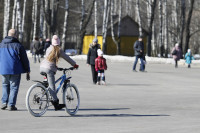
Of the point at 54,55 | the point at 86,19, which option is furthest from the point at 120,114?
the point at 86,19

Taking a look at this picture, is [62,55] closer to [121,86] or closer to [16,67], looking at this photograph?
[16,67]

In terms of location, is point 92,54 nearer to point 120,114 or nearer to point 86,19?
point 120,114

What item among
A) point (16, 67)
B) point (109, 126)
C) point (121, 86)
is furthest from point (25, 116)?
point (121, 86)

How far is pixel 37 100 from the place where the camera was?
11922mm

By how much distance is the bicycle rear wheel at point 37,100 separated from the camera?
464 inches

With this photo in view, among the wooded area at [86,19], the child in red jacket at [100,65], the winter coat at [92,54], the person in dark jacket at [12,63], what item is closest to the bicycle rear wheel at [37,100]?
the person in dark jacket at [12,63]

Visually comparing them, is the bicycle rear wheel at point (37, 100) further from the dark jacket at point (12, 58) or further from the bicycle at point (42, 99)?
the dark jacket at point (12, 58)

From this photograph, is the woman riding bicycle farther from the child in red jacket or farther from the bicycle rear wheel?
the child in red jacket

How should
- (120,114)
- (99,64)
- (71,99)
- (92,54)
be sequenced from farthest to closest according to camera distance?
(92,54), (99,64), (120,114), (71,99)

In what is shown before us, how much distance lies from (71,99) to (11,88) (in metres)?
1.26

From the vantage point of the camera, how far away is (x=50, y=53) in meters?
12.4

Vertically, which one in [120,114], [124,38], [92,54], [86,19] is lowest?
[120,114]

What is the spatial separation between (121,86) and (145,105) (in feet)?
21.2

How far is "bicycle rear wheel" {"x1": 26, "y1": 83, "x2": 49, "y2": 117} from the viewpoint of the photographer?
1177 cm
